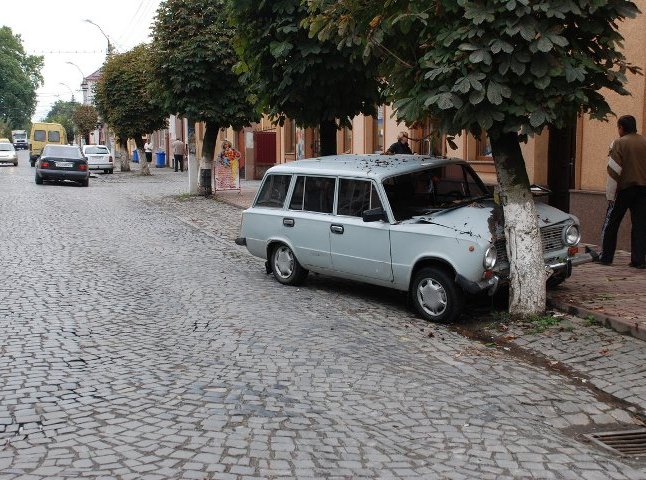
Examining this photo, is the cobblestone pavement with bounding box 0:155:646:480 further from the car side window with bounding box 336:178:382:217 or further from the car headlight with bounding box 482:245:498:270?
the car side window with bounding box 336:178:382:217

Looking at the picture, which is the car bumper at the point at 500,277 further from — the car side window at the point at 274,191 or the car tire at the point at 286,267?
the car side window at the point at 274,191

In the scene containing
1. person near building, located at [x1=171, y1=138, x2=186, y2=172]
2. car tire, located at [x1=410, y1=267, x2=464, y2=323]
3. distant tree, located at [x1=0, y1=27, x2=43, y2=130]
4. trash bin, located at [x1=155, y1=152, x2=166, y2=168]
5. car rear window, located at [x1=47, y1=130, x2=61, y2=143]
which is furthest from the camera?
distant tree, located at [x1=0, y1=27, x2=43, y2=130]

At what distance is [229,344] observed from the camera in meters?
6.98

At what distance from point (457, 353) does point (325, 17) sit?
13.4ft

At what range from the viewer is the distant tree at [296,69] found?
11922 mm

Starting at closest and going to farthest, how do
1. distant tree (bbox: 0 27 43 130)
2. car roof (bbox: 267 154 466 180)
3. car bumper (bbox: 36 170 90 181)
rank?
car roof (bbox: 267 154 466 180) < car bumper (bbox: 36 170 90 181) < distant tree (bbox: 0 27 43 130)

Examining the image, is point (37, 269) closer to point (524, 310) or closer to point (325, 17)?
point (325, 17)

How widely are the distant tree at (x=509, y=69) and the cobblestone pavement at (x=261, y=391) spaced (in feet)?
5.68

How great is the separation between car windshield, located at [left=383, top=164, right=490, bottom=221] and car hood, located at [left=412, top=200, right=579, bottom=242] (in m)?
0.30

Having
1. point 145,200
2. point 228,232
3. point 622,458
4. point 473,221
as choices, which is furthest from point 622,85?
point 145,200

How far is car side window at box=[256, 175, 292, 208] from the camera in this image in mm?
10172

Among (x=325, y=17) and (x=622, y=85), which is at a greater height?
(x=325, y=17)

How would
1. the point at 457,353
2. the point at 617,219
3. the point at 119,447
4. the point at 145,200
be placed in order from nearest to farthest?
the point at 119,447
the point at 457,353
the point at 617,219
the point at 145,200

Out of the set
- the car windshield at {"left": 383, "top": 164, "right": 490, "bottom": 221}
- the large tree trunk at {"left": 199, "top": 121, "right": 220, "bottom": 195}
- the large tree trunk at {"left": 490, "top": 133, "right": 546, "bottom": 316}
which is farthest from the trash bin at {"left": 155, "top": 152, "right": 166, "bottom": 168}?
the large tree trunk at {"left": 490, "top": 133, "right": 546, "bottom": 316}
